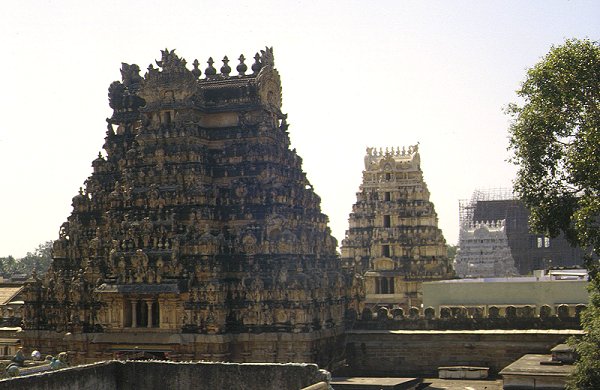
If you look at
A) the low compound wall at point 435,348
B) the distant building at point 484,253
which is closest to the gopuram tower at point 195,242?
the low compound wall at point 435,348

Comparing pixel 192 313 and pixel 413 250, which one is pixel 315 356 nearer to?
pixel 192 313

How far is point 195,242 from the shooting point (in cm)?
4262

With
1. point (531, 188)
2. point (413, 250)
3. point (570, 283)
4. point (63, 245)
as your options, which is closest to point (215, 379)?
point (531, 188)

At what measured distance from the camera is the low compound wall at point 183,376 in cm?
2153

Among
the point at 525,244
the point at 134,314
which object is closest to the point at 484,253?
the point at 525,244

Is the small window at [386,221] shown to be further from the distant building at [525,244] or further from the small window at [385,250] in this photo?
the distant building at [525,244]

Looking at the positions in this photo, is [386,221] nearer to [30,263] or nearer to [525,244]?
[525,244]

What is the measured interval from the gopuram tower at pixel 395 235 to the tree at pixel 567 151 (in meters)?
37.4

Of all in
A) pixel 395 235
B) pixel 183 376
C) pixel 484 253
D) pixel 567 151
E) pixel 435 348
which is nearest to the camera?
pixel 183 376

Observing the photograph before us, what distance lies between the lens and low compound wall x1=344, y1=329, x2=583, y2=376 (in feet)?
145

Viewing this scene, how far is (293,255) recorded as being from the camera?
142 feet

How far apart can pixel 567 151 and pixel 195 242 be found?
17.8m

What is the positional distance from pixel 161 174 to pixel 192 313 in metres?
6.99

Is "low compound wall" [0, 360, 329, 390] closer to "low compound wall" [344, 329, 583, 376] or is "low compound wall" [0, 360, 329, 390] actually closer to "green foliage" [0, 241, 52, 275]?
"low compound wall" [344, 329, 583, 376]
